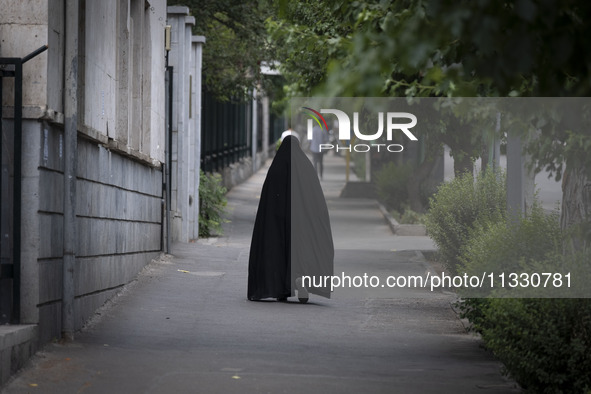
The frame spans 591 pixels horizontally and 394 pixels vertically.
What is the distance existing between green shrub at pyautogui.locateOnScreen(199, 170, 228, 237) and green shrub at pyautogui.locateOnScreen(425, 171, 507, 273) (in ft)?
24.8

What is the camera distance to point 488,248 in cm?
973

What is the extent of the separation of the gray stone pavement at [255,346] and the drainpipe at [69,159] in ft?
1.20

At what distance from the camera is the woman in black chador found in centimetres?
1252

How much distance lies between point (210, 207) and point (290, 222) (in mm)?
9422

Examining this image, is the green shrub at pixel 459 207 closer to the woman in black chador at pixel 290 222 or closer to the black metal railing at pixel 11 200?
the woman in black chador at pixel 290 222

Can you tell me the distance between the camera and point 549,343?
6992mm

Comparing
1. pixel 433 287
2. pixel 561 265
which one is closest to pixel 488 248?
pixel 561 265

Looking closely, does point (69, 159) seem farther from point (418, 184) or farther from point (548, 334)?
point (418, 184)

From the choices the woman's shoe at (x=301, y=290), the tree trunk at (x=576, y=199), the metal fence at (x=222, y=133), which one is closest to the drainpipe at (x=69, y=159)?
the woman's shoe at (x=301, y=290)

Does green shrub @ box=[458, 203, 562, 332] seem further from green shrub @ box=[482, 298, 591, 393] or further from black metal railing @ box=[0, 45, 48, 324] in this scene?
black metal railing @ box=[0, 45, 48, 324]

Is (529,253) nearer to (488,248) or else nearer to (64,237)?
(488,248)

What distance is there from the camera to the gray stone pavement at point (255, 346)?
7.81 meters

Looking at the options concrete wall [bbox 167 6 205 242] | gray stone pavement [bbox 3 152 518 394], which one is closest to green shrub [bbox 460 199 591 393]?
gray stone pavement [bbox 3 152 518 394]

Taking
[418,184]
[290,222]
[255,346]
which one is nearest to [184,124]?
[418,184]
